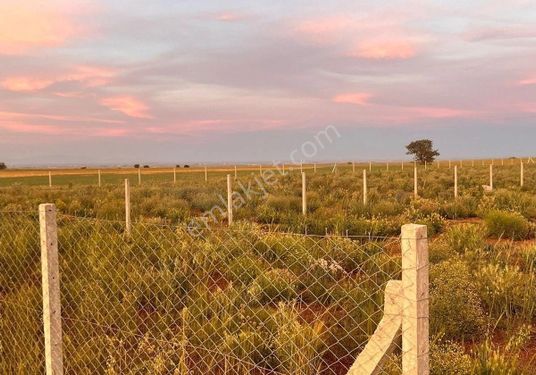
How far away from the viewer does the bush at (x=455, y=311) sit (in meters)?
5.58

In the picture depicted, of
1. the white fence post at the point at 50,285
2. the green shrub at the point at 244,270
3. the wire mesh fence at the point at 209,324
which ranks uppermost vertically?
the white fence post at the point at 50,285

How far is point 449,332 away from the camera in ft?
18.2

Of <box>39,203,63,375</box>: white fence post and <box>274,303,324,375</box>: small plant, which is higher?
<box>39,203,63,375</box>: white fence post

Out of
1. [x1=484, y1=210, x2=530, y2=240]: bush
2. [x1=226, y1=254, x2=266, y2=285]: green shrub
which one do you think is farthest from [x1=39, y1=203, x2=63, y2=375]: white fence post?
[x1=484, y1=210, x2=530, y2=240]: bush

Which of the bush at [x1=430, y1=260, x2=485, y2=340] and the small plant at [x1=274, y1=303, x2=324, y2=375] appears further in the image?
the bush at [x1=430, y1=260, x2=485, y2=340]

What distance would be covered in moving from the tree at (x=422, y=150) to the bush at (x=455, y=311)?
80.7 m

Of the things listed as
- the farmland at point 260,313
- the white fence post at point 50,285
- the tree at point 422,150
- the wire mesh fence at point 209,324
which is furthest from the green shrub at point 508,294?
the tree at point 422,150

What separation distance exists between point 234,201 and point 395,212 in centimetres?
742

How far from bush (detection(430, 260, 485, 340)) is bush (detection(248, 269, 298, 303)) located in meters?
1.71

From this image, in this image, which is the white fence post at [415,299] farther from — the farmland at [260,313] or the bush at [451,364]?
the bush at [451,364]

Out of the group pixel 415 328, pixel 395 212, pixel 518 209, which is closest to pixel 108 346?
pixel 415 328

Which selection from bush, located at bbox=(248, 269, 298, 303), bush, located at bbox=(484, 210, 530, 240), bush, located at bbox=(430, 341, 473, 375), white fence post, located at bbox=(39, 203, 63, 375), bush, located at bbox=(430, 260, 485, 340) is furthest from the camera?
bush, located at bbox=(484, 210, 530, 240)

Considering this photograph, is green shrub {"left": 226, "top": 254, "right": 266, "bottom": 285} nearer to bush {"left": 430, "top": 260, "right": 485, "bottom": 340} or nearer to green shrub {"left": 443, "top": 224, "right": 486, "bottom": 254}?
bush {"left": 430, "top": 260, "right": 485, "bottom": 340}

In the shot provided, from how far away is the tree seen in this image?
8362 centimetres
